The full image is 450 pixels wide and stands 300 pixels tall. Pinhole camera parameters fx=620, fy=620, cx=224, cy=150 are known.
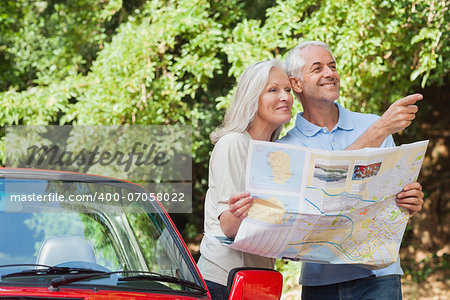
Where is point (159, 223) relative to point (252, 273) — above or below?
above

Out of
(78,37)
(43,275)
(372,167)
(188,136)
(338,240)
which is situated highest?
(78,37)

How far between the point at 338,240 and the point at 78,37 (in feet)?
29.7

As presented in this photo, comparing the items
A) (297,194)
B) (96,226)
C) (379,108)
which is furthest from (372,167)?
(379,108)

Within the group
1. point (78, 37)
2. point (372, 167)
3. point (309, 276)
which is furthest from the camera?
point (78, 37)

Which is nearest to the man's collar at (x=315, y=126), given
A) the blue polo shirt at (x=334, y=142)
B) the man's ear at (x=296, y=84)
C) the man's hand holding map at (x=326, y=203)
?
the blue polo shirt at (x=334, y=142)

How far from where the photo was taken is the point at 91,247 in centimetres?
244

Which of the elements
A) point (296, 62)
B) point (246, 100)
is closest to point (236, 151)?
point (246, 100)

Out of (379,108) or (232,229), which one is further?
(379,108)

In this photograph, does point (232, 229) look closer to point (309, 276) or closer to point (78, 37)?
point (309, 276)

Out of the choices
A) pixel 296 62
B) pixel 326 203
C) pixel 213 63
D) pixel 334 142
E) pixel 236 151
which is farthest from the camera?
pixel 213 63

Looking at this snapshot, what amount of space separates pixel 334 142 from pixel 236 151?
60 centimetres

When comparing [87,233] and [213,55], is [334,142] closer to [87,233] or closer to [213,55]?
[87,233]

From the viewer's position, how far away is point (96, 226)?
2555 millimetres

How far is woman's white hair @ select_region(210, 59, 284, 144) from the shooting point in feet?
8.46
